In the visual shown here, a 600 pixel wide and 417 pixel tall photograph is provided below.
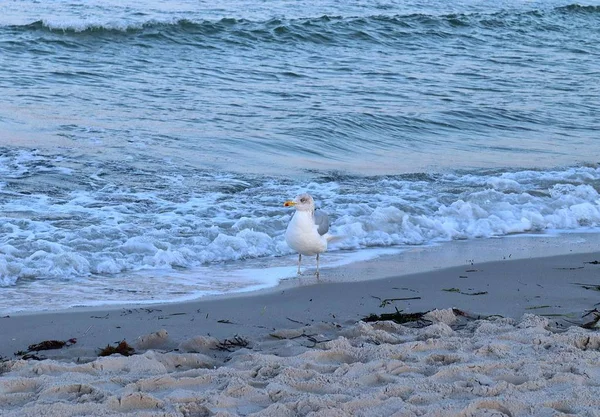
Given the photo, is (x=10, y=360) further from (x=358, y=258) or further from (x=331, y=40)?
(x=331, y=40)

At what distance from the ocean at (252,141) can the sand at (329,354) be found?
547 mm

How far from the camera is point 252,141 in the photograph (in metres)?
10.1

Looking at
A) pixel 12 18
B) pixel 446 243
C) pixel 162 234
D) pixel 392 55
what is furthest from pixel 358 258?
pixel 12 18

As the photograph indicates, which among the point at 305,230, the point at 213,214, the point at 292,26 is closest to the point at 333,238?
the point at 305,230

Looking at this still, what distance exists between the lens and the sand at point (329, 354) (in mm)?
3477

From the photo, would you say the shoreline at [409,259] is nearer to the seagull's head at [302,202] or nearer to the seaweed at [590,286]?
the seagull's head at [302,202]

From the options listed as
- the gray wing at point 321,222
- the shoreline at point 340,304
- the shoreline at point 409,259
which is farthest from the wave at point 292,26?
the shoreline at point 340,304

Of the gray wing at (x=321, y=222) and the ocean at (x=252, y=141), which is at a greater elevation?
the gray wing at (x=321, y=222)

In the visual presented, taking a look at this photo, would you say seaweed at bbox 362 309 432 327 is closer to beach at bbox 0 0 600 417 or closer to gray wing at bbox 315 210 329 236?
beach at bbox 0 0 600 417

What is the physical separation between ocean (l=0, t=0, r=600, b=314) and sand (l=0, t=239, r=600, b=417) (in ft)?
1.79

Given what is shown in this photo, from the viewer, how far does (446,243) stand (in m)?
7.16

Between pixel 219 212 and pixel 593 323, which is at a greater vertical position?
pixel 593 323

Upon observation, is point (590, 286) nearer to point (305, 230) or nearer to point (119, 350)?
point (305, 230)

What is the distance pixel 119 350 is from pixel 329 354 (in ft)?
3.28
